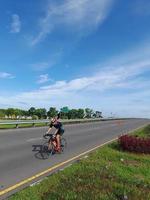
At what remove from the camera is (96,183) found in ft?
29.6

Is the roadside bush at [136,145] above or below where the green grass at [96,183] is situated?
above

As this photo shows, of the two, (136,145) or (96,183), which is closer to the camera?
(96,183)

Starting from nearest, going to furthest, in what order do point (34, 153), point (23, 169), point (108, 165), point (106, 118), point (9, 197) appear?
point (9, 197) → point (23, 169) → point (108, 165) → point (34, 153) → point (106, 118)

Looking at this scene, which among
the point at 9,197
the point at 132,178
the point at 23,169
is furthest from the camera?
the point at 23,169

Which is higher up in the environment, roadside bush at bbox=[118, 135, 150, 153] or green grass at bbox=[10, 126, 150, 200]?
roadside bush at bbox=[118, 135, 150, 153]

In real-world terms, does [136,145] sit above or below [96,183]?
above

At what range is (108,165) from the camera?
1230 centimetres

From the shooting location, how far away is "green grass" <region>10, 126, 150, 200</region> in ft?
25.8

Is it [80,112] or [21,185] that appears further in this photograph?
[80,112]

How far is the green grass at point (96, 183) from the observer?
25.8 ft

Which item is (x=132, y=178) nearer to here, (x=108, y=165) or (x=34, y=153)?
(x=108, y=165)

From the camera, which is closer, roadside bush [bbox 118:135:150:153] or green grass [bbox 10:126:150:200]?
green grass [bbox 10:126:150:200]

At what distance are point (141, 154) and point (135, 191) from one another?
25.2 feet

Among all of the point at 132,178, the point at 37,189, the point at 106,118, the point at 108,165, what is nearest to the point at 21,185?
the point at 37,189
